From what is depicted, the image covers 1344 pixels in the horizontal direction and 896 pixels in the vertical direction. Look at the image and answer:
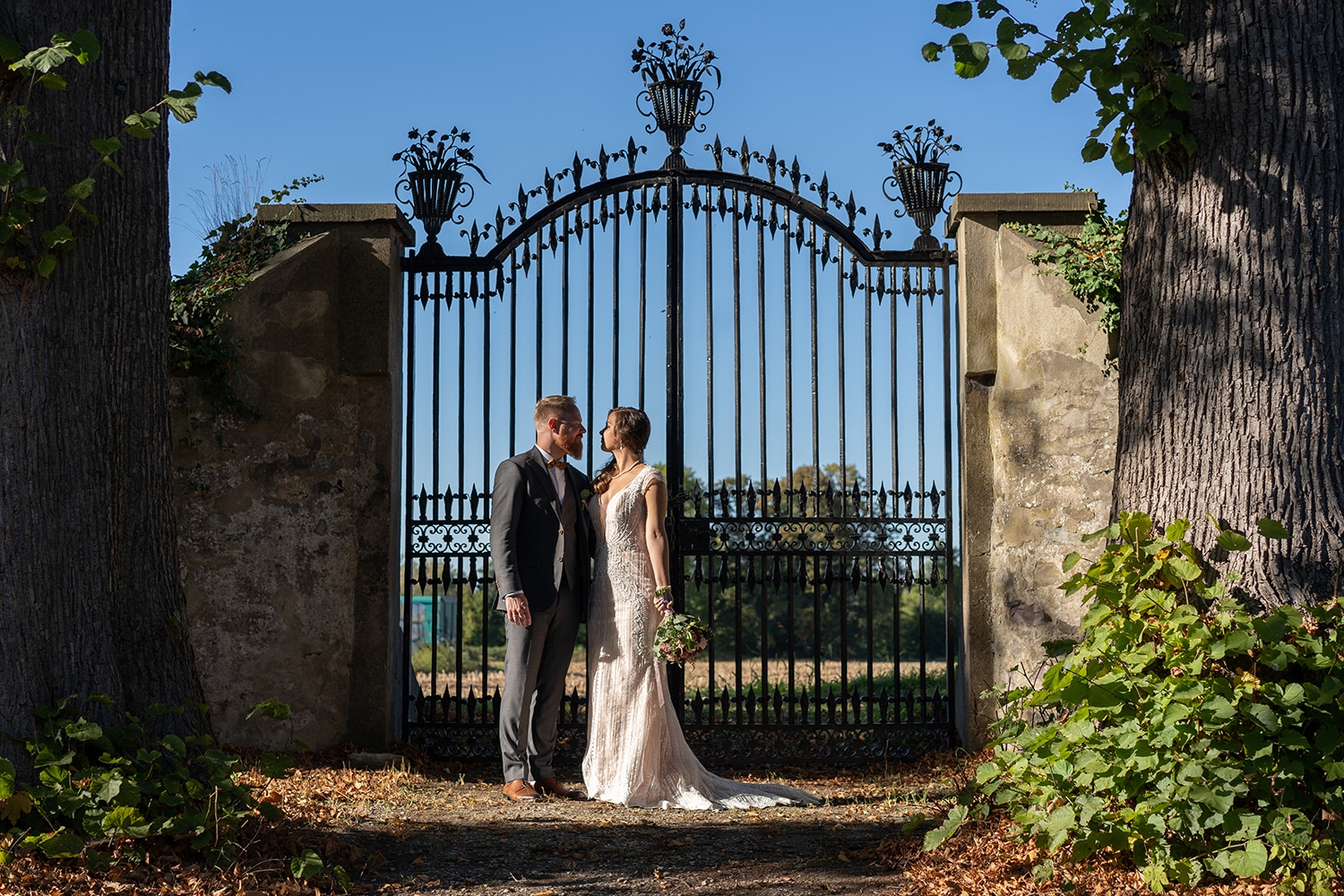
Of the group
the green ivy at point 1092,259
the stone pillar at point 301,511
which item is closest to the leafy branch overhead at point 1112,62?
the green ivy at point 1092,259

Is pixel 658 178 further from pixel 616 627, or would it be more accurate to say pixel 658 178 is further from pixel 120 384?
pixel 120 384

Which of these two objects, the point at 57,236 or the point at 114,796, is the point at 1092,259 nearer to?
the point at 57,236

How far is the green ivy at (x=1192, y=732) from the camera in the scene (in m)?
3.43

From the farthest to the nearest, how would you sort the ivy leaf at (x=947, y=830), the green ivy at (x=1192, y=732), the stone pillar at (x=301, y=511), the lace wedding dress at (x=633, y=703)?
1. the stone pillar at (x=301, y=511)
2. the lace wedding dress at (x=633, y=703)
3. the ivy leaf at (x=947, y=830)
4. the green ivy at (x=1192, y=732)

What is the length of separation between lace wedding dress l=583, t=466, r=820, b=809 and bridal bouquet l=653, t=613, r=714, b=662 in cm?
15

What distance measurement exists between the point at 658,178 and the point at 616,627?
280 cm

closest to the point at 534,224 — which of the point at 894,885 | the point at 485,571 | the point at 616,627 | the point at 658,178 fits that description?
the point at 658,178

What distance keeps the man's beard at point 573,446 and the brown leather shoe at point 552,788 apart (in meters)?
1.56

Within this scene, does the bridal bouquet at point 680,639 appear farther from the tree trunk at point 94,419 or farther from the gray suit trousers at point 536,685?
the tree trunk at point 94,419

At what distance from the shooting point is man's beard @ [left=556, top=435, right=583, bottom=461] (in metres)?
5.74

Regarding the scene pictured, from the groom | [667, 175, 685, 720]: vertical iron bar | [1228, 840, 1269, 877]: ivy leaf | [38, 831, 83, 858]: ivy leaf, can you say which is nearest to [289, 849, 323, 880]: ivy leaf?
[38, 831, 83, 858]: ivy leaf

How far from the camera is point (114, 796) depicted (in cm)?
359

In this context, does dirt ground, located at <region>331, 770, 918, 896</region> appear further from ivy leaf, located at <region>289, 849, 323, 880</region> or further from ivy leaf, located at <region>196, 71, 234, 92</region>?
ivy leaf, located at <region>196, 71, 234, 92</region>

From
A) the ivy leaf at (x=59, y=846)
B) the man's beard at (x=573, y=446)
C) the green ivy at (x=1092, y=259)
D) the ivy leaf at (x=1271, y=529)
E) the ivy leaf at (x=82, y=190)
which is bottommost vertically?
the ivy leaf at (x=59, y=846)
